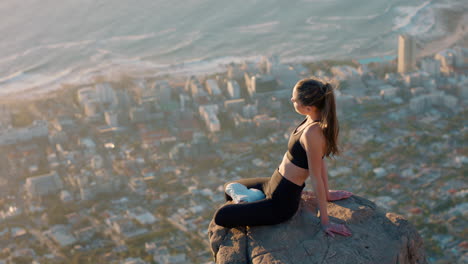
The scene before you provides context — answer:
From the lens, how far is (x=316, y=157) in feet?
5.98

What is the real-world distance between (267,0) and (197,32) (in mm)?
3013

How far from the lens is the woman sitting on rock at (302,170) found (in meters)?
1.81

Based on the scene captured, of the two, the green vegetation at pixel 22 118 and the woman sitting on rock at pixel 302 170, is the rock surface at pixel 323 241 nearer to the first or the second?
the woman sitting on rock at pixel 302 170

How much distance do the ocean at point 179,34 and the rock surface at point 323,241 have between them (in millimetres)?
10445

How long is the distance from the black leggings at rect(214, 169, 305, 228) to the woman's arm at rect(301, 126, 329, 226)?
8 cm

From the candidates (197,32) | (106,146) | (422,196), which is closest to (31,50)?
(197,32)

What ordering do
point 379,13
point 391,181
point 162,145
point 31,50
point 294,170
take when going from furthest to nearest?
point 379,13
point 31,50
point 162,145
point 391,181
point 294,170

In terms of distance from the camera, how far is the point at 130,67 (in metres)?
12.7

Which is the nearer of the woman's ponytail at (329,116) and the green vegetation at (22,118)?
the woman's ponytail at (329,116)

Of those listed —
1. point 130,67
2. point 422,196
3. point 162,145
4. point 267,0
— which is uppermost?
point 267,0

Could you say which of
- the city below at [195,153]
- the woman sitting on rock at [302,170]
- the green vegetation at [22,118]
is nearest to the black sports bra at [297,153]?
the woman sitting on rock at [302,170]

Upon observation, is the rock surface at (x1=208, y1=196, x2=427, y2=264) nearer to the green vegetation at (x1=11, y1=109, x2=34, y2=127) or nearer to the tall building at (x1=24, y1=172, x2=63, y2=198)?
the tall building at (x1=24, y1=172, x2=63, y2=198)

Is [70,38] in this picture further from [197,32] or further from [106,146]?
[106,146]

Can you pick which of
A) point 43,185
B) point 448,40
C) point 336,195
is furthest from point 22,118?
point 448,40
